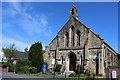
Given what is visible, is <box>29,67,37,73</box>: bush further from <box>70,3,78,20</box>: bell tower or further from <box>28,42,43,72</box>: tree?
<box>70,3,78,20</box>: bell tower

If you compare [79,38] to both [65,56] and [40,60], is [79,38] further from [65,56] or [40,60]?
[40,60]

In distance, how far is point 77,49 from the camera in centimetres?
4394

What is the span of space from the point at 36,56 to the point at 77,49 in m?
8.01

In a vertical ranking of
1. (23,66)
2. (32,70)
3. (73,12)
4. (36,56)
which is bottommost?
(32,70)

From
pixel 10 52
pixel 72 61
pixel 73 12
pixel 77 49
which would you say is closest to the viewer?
pixel 77 49

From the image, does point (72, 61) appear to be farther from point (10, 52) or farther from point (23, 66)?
point (10, 52)

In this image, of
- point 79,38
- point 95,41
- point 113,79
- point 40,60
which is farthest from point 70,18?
point 113,79

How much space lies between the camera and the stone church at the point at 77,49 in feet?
137

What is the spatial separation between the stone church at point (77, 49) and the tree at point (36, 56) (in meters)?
2.85

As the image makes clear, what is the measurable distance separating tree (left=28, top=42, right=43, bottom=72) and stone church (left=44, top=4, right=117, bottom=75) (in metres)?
2.85

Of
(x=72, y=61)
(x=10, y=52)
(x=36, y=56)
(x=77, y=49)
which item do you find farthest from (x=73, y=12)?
(x=10, y=52)

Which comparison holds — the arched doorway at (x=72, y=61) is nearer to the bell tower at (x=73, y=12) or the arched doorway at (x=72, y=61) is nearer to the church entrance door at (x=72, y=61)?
the church entrance door at (x=72, y=61)

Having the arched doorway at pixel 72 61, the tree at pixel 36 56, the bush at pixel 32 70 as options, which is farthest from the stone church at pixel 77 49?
the bush at pixel 32 70

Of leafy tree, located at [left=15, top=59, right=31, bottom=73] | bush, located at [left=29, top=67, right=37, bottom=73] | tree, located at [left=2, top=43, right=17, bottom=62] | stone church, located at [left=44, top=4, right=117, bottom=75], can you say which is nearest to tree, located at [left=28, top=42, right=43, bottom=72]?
leafy tree, located at [left=15, top=59, right=31, bottom=73]
